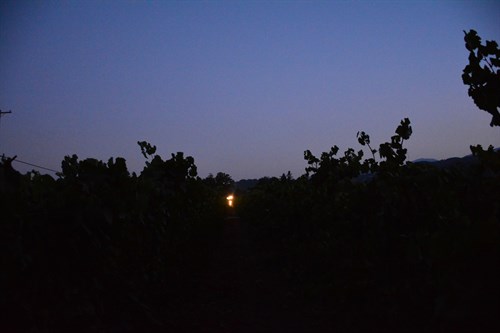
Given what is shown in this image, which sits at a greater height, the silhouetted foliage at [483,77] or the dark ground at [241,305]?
the silhouetted foliage at [483,77]

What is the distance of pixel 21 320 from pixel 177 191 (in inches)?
252

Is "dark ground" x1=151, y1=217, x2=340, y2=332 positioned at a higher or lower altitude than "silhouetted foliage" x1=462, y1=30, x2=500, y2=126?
lower

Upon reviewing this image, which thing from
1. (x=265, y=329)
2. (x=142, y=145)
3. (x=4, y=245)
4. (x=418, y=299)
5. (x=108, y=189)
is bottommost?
(x=265, y=329)

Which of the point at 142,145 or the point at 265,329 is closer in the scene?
the point at 265,329

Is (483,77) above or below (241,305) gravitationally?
above

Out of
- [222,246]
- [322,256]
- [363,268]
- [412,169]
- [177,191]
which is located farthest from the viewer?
[222,246]

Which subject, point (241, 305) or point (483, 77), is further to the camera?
point (241, 305)

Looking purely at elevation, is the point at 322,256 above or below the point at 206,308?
above

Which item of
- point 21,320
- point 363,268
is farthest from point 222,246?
point 21,320

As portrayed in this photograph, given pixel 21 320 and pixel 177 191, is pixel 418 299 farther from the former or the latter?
pixel 177 191

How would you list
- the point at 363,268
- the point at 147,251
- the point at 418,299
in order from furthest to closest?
the point at 147,251 < the point at 363,268 < the point at 418,299

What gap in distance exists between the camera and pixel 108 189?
5.17m

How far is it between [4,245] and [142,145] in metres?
6.73

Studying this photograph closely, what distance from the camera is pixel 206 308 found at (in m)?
7.48
